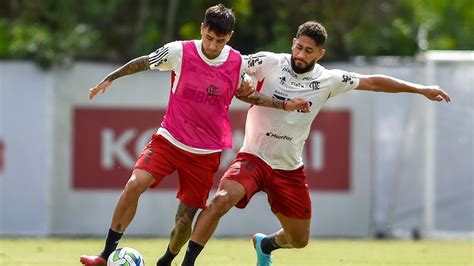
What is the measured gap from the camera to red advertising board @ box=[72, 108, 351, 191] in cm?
1819

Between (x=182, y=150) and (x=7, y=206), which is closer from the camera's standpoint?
(x=182, y=150)

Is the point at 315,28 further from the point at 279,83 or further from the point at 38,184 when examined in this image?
the point at 38,184

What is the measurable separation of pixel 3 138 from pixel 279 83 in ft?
25.8

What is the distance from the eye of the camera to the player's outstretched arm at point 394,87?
36.9 ft

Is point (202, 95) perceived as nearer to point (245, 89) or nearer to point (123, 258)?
point (245, 89)

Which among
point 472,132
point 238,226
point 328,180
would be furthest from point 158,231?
point 472,132

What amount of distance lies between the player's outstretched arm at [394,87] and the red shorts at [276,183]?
0.97 meters

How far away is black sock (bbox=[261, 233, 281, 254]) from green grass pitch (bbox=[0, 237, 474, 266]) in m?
0.85

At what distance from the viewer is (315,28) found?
1101cm

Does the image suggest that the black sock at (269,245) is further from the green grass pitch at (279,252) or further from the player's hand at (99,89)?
the player's hand at (99,89)

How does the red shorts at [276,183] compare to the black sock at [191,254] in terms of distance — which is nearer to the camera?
the black sock at [191,254]

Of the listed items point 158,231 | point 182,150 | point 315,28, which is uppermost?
point 315,28

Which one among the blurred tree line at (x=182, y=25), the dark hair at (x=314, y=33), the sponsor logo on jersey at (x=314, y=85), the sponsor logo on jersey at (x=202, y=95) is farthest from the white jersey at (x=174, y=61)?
the blurred tree line at (x=182, y=25)

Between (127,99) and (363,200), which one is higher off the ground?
(127,99)
